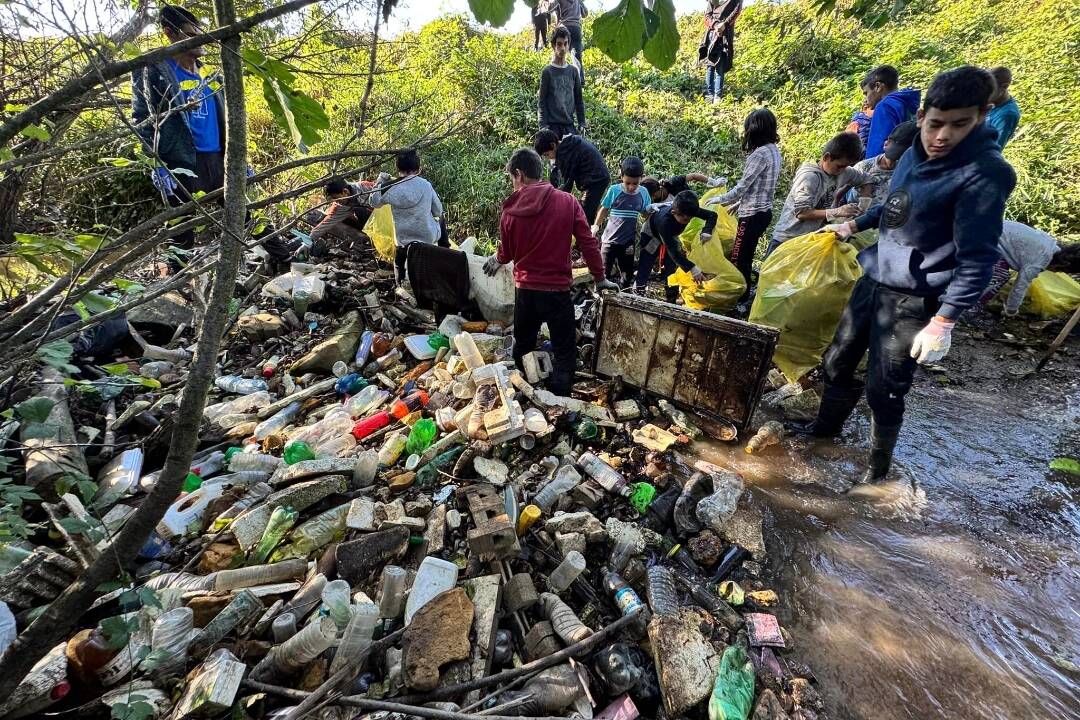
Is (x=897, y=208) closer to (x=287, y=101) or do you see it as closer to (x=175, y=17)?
(x=287, y=101)

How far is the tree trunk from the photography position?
1086 millimetres

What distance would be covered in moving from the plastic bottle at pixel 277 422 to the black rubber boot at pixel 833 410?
3588 mm

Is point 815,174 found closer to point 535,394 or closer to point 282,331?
point 535,394

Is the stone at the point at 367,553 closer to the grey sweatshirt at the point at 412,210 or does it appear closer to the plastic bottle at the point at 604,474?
the plastic bottle at the point at 604,474

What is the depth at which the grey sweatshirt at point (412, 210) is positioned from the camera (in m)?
4.41

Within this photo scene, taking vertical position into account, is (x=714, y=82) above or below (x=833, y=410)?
above

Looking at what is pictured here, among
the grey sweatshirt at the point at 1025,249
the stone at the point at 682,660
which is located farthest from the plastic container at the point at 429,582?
the grey sweatshirt at the point at 1025,249

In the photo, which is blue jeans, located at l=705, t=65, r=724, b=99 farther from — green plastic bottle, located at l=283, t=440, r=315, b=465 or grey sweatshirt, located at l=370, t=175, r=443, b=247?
green plastic bottle, located at l=283, t=440, r=315, b=465

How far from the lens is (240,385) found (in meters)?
3.69

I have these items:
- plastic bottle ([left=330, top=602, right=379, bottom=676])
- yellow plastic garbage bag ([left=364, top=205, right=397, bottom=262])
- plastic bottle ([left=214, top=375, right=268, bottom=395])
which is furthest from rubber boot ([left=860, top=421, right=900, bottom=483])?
yellow plastic garbage bag ([left=364, top=205, right=397, bottom=262])

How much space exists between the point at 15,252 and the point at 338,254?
4758 millimetres

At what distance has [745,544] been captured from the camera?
93.6 inches

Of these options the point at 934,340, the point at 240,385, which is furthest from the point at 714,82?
the point at 240,385

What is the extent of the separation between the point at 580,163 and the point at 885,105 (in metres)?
2.70
